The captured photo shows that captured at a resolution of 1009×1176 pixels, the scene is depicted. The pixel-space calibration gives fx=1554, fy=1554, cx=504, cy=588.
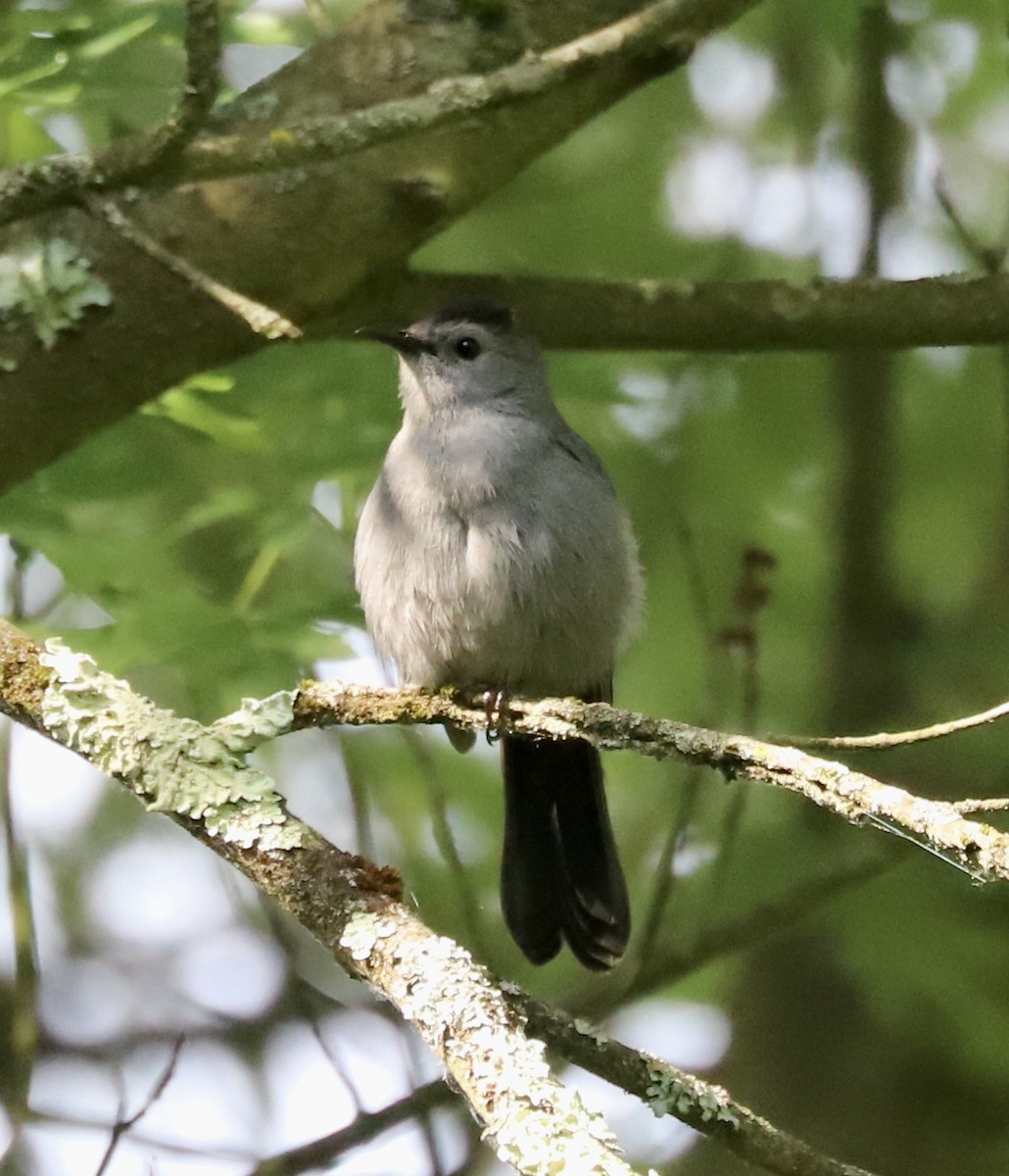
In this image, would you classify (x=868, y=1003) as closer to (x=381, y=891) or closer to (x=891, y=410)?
(x=891, y=410)

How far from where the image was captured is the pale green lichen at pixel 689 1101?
7.39 ft

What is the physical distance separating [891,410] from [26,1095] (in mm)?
3512

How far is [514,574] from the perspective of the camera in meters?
4.04

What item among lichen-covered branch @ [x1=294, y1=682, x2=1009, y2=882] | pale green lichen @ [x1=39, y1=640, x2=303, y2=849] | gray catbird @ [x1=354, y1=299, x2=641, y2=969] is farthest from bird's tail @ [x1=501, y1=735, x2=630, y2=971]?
pale green lichen @ [x1=39, y1=640, x2=303, y2=849]

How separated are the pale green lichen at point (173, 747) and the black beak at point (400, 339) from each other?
5.69 ft

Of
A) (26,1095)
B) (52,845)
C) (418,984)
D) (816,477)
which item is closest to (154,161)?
(418,984)

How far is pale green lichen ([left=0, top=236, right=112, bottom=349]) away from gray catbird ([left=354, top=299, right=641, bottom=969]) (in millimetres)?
893

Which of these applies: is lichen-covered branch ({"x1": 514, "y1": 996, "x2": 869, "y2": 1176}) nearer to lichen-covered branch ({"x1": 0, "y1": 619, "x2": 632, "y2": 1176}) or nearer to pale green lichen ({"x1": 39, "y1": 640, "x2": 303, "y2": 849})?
lichen-covered branch ({"x1": 0, "y1": 619, "x2": 632, "y2": 1176})

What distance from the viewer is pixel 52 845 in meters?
6.29

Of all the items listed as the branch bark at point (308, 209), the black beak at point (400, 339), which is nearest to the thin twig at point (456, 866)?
the black beak at point (400, 339)

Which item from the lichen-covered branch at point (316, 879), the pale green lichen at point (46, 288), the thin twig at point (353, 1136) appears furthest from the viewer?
the thin twig at point (353, 1136)

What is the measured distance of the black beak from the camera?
13.9ft

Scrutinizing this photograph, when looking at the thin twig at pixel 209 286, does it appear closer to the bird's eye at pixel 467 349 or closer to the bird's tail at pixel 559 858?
the bird's eye at pixel 467 349

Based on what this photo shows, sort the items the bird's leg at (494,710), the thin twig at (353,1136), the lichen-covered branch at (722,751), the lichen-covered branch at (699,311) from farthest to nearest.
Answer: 1. the lichen-covered branch at (699,311)
2. the thin twig at (353,1136)
3. the bird's leg at (494,710)
4. the lichen-covered branch at (722,751)
